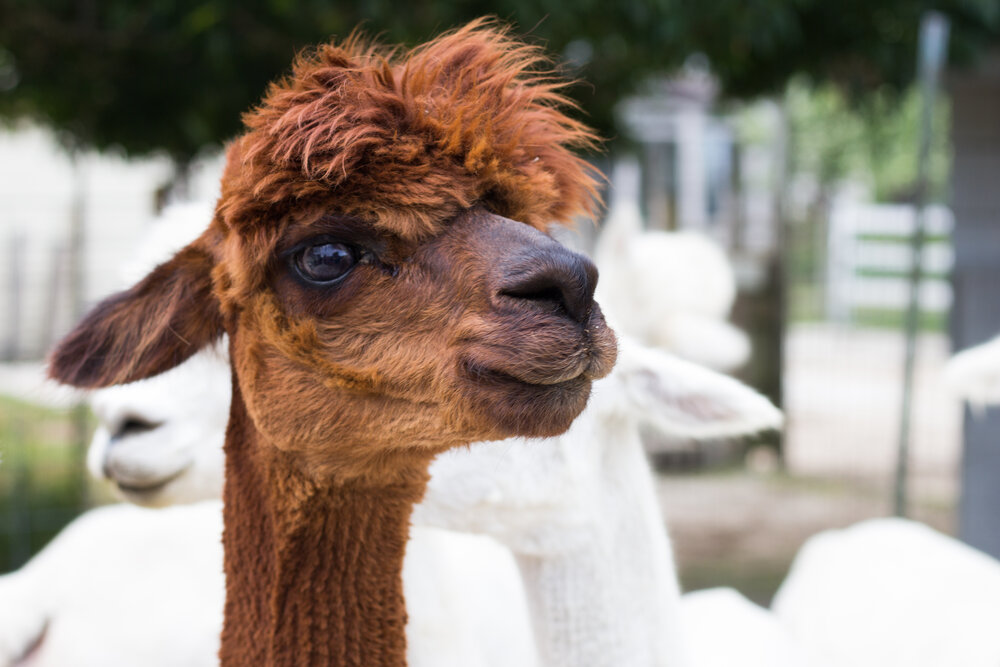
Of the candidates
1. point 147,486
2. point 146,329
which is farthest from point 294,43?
point 146,329

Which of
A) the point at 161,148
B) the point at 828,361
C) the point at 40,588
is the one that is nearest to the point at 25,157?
the point at 161,148

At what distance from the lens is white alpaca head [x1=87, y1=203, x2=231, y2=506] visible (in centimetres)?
230

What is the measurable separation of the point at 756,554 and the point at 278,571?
552cm

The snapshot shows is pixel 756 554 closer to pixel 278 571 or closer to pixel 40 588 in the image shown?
pixel 40 588

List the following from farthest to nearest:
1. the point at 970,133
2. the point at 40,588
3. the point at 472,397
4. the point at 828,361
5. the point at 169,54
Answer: the point at 828,361, the point at 970,133, the point at 169,54, the point at 40,588, the point at 472,397

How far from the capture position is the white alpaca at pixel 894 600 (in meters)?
2.71

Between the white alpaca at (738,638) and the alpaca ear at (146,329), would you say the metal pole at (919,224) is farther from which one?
the alpaca ear at (146,329)

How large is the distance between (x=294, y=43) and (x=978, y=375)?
3813 millimetres

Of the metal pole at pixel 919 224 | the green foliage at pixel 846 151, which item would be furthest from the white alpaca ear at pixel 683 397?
the green foliage at pixel 846 151

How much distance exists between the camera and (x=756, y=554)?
21.9 ft

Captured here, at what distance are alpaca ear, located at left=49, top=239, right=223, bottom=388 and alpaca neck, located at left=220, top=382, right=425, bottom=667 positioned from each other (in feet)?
0.73

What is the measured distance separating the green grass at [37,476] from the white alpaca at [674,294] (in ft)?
12.2

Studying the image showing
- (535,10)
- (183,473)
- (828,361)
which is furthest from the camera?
(828,361)

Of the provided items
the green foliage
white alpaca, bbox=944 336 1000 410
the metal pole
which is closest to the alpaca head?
white alpaca, bbox=944 336 1000 410
